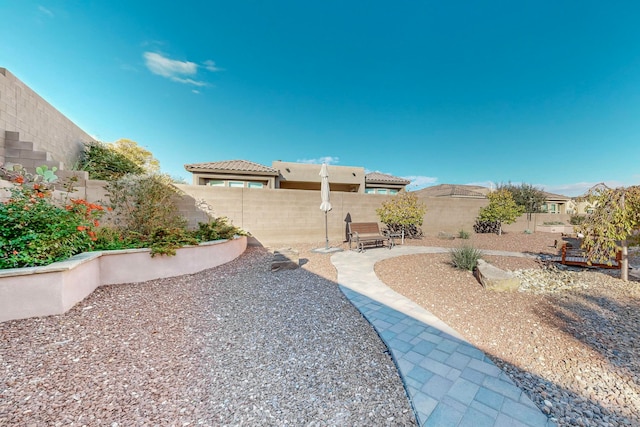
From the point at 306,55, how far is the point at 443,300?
12638mm

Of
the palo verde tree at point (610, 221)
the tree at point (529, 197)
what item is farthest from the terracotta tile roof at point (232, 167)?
the tree at point (529, 197)

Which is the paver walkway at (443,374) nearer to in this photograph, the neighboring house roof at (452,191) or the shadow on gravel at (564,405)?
the shadow on gravel at (564,405)

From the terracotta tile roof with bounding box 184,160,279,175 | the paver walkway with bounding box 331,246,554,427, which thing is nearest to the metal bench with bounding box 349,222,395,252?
the paver walkway with bounding box 331,246,554,427

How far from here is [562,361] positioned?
8.11 feet

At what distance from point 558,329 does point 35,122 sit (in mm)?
12641

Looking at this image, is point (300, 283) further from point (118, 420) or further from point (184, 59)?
point (184, 59)

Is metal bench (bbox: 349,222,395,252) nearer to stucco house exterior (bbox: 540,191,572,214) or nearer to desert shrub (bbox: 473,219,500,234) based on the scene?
desert shrub (bbox: 473,219,500,234)

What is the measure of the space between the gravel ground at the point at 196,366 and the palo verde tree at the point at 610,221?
5514 millimetres

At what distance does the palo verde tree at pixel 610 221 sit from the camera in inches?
183

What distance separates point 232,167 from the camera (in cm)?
1644

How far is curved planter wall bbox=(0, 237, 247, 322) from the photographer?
9.18 feet

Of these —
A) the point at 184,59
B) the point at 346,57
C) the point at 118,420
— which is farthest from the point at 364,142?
the point at 118,420

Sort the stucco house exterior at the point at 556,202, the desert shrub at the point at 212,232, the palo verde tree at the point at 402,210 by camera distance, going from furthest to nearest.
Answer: the stucco house exterior at the point at 556,202
the palo verde tree at the point at 402,210
the desert shrub at the point at 212,232

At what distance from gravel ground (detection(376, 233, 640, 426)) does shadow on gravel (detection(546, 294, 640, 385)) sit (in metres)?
0.01
